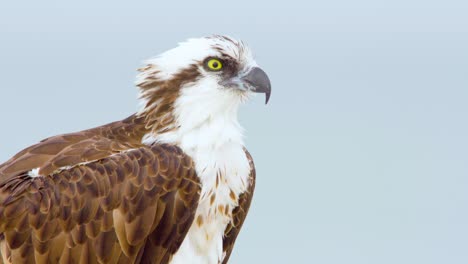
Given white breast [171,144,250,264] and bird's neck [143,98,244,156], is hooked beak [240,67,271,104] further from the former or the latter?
white breast [171,144,250,264]

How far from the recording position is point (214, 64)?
27594 millimetres

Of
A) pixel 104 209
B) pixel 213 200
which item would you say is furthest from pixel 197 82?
pixel 104 209

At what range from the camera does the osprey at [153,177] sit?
27.1m

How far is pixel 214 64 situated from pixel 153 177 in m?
1.03

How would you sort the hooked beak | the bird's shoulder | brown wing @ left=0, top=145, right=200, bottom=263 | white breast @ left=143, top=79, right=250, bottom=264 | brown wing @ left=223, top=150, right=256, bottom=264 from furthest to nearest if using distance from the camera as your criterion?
brown wing @ left=223, top=150, right=256, bottom=264
the hooked beak
white breast @ left=143, top=79, right=250, bottom=264
the bird's shoulder
brown wing @ left=0, top=145, right=200, bottom=263

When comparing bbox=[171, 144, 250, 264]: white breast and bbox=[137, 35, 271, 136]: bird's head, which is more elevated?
bbox=[137, 35, 271, 136]: bird's head

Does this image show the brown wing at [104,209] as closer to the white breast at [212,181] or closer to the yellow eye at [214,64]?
the white breast at [212,181]

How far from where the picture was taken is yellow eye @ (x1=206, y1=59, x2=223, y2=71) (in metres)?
27.6

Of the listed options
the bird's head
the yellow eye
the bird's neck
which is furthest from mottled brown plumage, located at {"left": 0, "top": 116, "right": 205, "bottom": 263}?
the yellow eye

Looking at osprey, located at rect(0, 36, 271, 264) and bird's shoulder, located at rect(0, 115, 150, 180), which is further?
bird's shoulder, located at rect(0, 115, 150, 180)

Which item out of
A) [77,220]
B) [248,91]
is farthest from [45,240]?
[248,91]

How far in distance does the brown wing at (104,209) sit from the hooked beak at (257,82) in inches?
30.5

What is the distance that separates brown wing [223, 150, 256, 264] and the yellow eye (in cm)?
82

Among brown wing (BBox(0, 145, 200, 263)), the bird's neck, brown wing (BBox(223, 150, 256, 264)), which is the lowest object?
brown wing (BBox(223, 150, 256, 264))
